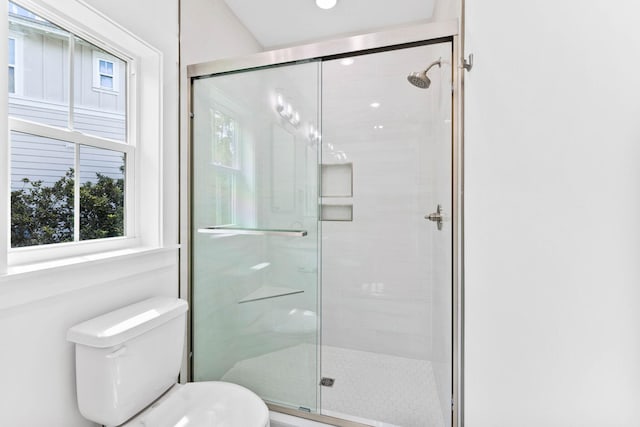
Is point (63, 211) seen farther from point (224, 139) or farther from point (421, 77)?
point (421, 77)

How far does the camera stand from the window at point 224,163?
1.58 metres

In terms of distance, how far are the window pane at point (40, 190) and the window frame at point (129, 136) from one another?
0.03m

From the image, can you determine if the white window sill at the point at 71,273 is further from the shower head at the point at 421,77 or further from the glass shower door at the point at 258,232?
the shower head at the point at 421,77

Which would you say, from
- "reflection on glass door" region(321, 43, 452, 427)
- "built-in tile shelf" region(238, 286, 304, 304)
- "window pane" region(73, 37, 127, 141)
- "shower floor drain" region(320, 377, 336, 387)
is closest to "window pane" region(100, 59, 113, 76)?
"window pane" region(73, 37, 127, 141)

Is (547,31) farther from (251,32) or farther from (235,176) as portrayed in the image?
(251,32)

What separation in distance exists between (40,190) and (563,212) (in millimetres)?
1481

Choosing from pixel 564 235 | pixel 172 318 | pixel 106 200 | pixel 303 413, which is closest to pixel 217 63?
pixel 106 200

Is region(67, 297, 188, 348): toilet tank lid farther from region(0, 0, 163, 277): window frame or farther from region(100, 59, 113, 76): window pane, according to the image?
region(100, 59, 113, 76): window pane

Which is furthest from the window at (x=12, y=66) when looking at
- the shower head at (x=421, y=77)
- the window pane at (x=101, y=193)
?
the shower head at (x=421, y=77)

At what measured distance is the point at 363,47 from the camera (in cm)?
137

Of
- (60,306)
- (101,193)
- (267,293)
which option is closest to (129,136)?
(101,193)

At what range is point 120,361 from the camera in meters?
1.03

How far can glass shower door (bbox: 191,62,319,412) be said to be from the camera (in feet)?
4.95

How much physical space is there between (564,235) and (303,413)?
1.47 metres
